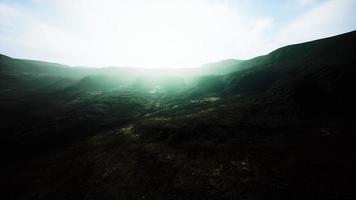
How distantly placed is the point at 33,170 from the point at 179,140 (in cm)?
1997

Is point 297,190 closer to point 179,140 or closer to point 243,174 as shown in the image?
point 243,174

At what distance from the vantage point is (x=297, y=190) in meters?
13.4

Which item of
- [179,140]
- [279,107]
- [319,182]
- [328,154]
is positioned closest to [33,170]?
[179,140]

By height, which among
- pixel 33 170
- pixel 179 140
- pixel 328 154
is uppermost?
pixel 328 154

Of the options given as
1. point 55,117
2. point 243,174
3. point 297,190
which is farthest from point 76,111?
point 297,190

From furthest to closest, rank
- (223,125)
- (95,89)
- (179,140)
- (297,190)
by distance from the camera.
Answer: (95,89), (223,125), (179,140), (297,190)

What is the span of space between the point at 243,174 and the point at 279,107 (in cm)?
1833

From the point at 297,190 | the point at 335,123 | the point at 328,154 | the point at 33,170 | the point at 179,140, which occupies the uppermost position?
the point at 335,123

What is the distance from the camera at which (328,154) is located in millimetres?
16734

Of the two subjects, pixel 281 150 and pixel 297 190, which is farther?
pixel 281 150

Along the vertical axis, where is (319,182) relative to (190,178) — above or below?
above

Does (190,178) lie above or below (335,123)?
below

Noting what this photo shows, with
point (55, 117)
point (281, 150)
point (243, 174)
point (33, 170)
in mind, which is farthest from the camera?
point (55, 117)

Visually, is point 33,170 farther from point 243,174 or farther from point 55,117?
point 243,174
